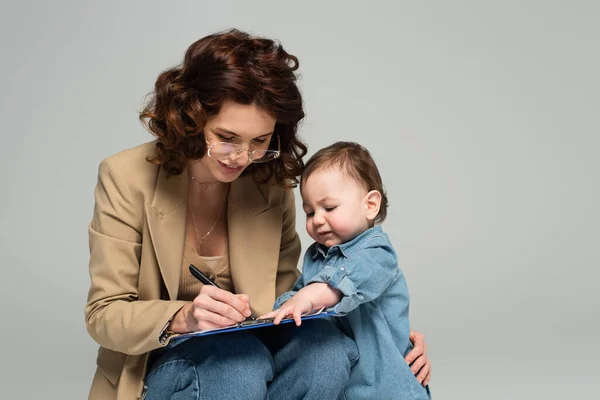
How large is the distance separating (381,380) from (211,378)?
1.80 feet

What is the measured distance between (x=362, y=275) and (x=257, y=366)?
41cm

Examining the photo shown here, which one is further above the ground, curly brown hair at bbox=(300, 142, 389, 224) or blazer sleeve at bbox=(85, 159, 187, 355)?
curly brown hair at bbox=(300, 142, 389, 224)

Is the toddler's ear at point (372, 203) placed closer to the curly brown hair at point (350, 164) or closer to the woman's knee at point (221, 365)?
the curly brown hair at point (350, 164)

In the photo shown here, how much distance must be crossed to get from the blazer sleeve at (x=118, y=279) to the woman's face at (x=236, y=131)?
1.03 ft

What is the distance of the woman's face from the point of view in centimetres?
299

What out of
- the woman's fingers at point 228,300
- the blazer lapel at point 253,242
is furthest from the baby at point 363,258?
the woman's fingers at point 228,300

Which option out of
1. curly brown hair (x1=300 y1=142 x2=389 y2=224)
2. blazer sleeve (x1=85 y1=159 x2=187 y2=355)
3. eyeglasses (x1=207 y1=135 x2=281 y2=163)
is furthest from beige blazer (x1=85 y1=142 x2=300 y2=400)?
curly brown hair (x1=300 y1=142 x2=389 y2=224)

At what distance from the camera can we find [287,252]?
3.53 metres

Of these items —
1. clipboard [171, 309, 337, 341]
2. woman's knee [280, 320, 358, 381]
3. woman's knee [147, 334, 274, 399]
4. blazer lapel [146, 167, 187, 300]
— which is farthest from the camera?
blazer lapel [146, 167, 187, 300]

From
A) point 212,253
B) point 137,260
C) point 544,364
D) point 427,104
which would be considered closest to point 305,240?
point 427,104

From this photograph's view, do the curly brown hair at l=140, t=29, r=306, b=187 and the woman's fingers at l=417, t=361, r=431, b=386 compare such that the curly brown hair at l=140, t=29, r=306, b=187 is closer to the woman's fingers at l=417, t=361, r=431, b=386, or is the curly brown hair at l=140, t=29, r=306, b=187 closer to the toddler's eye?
the toddler's eye

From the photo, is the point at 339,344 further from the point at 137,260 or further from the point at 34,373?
the point at 34,373

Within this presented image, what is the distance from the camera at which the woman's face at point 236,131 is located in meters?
2.99

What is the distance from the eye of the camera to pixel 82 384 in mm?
4281
